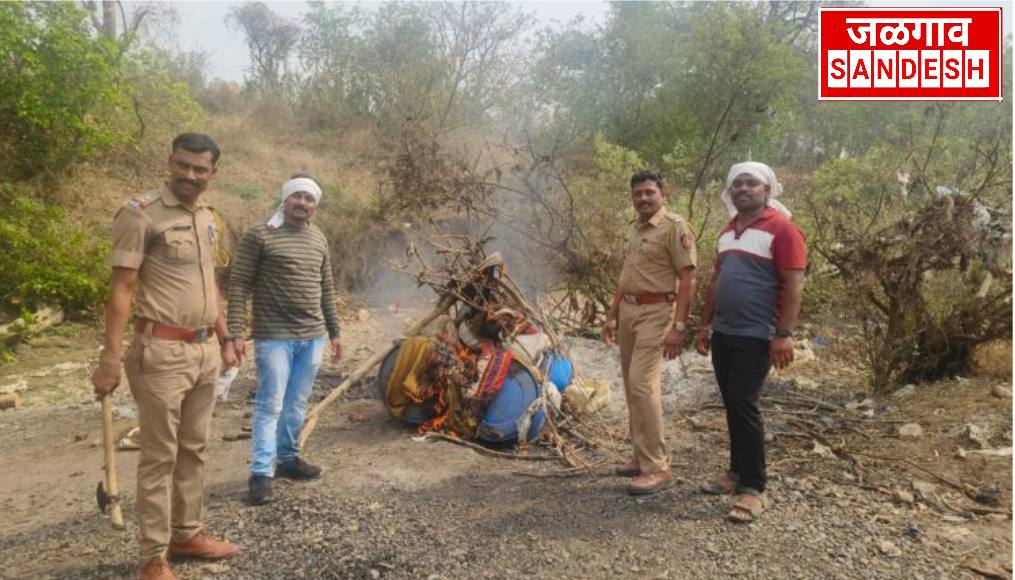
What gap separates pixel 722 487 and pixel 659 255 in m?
1.24

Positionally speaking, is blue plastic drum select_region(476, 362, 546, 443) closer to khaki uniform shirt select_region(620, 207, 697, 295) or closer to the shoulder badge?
khaki uniform shirt select_region(620, 207, 697, 295)

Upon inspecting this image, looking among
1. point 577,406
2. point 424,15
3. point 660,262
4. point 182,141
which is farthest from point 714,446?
point 424,15

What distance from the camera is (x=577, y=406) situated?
15.7 feet

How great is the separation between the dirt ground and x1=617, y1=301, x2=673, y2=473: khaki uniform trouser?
24cm

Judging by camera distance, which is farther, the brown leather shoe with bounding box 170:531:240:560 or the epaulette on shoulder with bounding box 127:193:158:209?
the brown leather shoe with bounding box 170:531:240:560

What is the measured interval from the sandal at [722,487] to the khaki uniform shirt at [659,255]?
1.02 metres

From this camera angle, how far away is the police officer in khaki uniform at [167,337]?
243 centimetres

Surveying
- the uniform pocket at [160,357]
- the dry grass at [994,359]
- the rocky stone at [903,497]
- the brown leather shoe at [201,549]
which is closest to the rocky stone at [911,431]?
the rocky stone at [903,497]

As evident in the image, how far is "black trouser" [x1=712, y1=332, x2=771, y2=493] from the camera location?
3.15 meters

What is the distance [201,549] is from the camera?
107 inches

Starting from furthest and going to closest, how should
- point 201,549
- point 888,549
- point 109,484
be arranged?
1. point 888,549
2. point 201,549
3. point 109,484

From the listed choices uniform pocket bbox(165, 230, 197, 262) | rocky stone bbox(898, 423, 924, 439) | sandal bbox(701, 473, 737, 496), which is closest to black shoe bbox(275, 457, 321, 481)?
uniform pocket bbox(165, 230, 197, 262)

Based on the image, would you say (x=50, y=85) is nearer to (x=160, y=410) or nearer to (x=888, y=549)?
(x=160, y=410)

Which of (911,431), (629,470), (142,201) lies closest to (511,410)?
(629,470)
